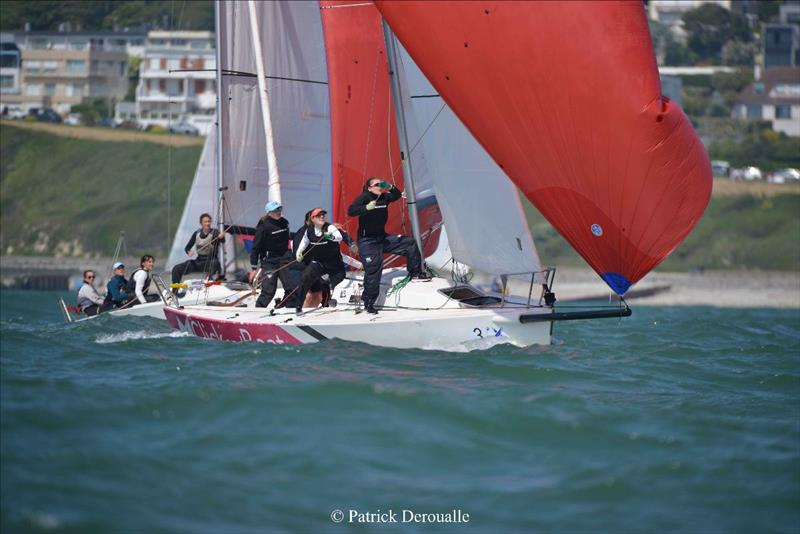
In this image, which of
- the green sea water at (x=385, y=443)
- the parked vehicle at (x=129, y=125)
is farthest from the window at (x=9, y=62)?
the green sea water at (x=385, y=443)

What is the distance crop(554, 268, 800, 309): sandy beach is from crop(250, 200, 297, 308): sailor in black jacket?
2866cm

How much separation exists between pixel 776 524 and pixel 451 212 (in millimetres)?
7453

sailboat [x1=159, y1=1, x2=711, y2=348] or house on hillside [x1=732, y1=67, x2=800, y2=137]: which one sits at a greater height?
house on hillside [x1=732, y1=67, x2=800, y2=137]

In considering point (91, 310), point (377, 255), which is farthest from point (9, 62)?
point (377, 255)

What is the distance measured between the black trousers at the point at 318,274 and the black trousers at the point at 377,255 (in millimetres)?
724

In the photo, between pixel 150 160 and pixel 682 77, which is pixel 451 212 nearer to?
pixel 150 160

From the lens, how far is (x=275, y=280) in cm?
1808

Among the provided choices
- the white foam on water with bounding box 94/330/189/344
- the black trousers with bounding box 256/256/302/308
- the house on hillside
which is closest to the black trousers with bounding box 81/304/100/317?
the white foam on water with bounding box 94/330/189/344

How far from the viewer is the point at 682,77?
95625mm

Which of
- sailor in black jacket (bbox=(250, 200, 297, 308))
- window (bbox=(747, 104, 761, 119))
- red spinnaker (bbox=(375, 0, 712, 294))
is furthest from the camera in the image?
window (bbox=(747, 104, 761, 119))

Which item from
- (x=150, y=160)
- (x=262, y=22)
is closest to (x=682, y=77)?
(x=150, y=160)

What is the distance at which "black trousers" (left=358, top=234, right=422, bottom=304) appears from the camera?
16.5 meters

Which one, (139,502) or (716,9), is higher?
(716,9)

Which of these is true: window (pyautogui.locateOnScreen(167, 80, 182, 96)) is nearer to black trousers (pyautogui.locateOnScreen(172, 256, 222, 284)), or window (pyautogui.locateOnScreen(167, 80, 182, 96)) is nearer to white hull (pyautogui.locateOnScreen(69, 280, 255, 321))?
black trousers (pyautogui.locateOnScreen(172, 256, 222, 284))
